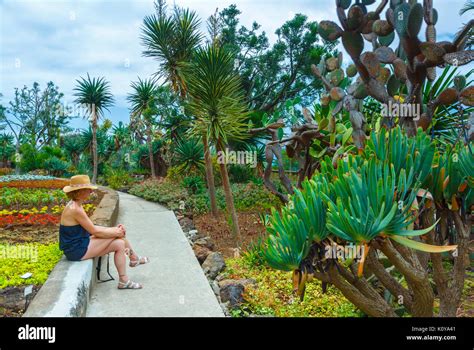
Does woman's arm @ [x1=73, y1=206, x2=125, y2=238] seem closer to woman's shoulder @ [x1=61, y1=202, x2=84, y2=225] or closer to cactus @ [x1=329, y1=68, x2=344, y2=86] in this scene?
woman's shoulder @ [x1=61, y1=202, x2=84, y2=225]

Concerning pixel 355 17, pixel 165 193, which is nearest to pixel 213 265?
pixel 355 17

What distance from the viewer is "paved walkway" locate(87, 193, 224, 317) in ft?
12.0

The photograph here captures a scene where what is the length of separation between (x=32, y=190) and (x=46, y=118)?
19.1 metres

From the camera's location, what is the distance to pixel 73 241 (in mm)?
4051

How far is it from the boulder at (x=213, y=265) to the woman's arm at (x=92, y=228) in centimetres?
122

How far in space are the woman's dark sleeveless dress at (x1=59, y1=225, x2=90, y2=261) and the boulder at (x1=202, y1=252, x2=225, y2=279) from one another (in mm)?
1478

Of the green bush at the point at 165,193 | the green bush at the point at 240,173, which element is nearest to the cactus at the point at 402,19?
the green bush at the point at 165,193

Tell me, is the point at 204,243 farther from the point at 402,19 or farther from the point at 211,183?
the point at 402,19

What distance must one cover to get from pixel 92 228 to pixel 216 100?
3738 millimetres

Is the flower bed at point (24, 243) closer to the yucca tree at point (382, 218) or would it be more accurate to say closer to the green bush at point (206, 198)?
the green bush at point (206, 198)

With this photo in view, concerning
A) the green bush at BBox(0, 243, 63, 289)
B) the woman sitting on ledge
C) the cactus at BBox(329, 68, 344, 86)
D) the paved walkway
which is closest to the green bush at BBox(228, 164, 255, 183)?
the paved walkway

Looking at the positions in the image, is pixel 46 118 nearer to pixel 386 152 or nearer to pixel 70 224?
pixel 70 224
